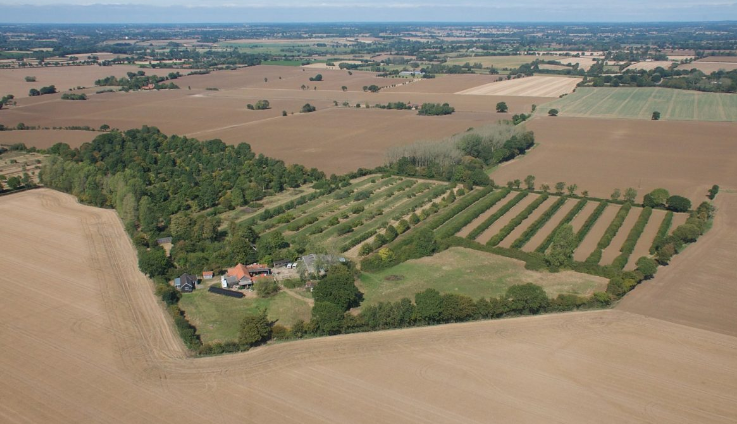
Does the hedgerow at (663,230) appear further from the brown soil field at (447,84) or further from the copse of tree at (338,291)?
the brown soil field at (447,84)

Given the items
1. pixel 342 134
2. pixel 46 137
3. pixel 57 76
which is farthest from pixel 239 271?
pixel 57 76

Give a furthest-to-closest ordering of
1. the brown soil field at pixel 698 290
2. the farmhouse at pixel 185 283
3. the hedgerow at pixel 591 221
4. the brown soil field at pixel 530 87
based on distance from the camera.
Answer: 1. the brown soil field at pixel 530 87
2. the hedgerow at pixel 591 221
3. the farmhouse at pixel 185 283
4. the brown soil field at pixel 698 290

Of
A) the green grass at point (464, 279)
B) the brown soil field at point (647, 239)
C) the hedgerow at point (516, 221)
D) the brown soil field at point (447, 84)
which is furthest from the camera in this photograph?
the brown soil field at point (447, 84)

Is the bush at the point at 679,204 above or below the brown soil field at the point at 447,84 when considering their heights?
below

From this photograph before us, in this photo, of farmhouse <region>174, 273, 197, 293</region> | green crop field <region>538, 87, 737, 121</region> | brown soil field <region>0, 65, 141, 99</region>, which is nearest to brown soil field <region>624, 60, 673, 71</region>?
green crop field <region>538, 87, 737, 121</region>

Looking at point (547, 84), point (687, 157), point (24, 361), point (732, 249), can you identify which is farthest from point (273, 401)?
point (547, 84)

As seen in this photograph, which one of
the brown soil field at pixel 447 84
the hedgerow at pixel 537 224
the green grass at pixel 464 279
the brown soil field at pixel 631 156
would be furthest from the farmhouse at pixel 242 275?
the brown soil field at pixel 447 84

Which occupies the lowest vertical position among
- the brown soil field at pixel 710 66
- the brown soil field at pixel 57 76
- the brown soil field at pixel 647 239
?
the brown soil field at pixel 647 239

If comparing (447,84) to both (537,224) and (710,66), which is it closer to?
(710,66)
